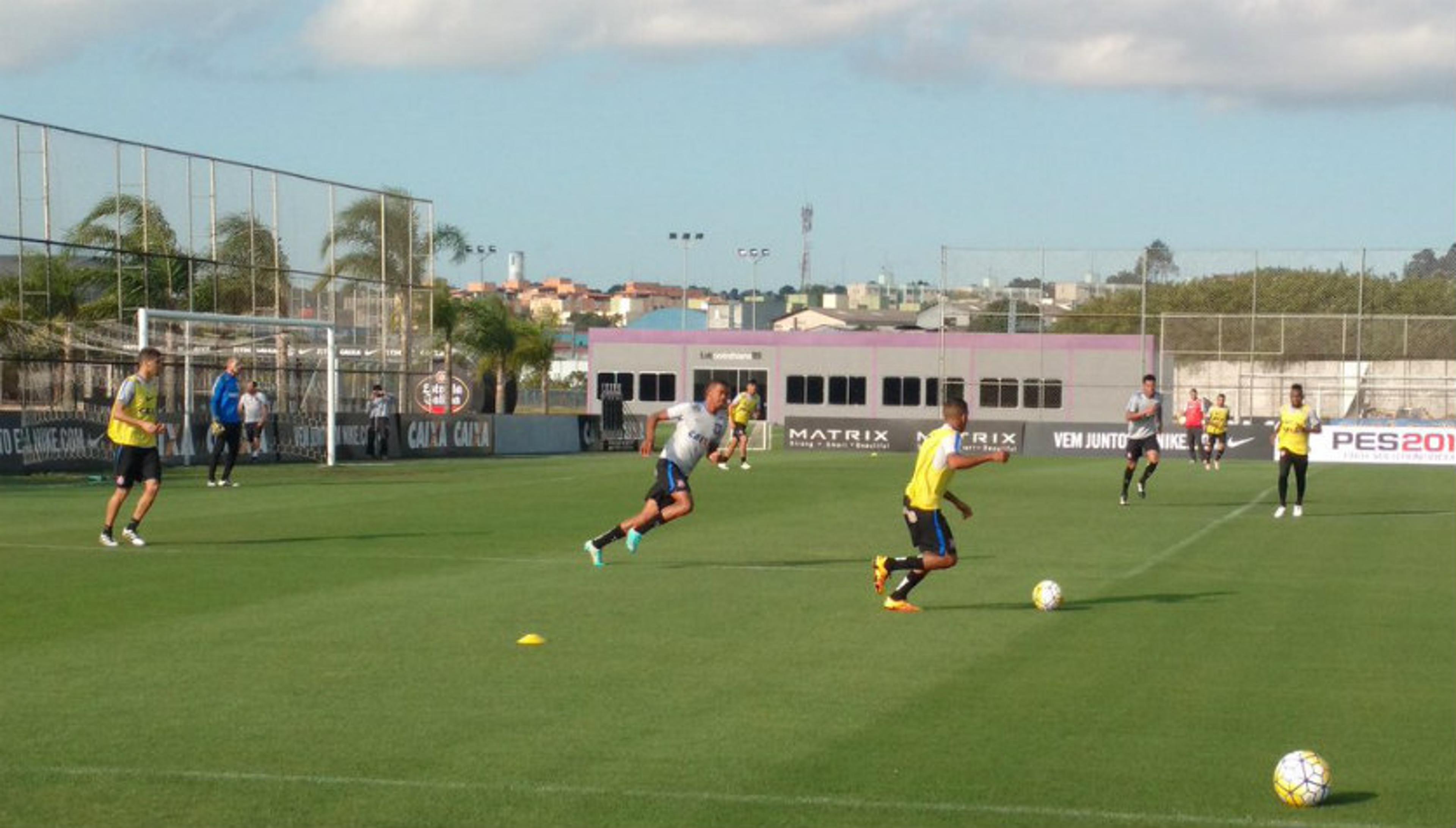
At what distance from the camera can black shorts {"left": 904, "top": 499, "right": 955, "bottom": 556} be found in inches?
585

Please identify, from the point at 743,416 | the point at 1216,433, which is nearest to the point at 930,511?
the point at 743,416

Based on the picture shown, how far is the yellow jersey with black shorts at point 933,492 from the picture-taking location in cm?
1469

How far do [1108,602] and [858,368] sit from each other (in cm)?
7182

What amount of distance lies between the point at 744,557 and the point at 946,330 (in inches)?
2275

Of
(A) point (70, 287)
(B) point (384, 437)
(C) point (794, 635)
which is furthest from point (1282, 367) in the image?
(C) point (794, 635)

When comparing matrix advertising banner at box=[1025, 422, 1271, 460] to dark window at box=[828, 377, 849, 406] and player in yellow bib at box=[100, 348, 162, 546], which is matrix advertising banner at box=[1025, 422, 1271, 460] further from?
player in yellow bib at box=[100, 348, 162, 546]

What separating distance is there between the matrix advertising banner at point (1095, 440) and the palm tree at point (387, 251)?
18306 millimetres

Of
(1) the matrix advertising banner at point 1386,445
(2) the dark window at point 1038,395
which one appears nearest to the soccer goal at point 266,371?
(1) the matrix advertising banner at point 1386,445

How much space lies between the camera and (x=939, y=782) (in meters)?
8.48

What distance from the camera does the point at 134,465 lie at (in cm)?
1895

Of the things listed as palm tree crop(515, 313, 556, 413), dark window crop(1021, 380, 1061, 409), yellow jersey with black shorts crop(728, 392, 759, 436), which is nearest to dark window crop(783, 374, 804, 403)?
palm tree crop(515, 313, 556, 413)

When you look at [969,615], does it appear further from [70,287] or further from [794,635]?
[70,287]

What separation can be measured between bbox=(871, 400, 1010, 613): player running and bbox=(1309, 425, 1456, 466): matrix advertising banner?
38.6 m

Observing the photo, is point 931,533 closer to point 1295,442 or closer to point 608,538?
point 608,538
